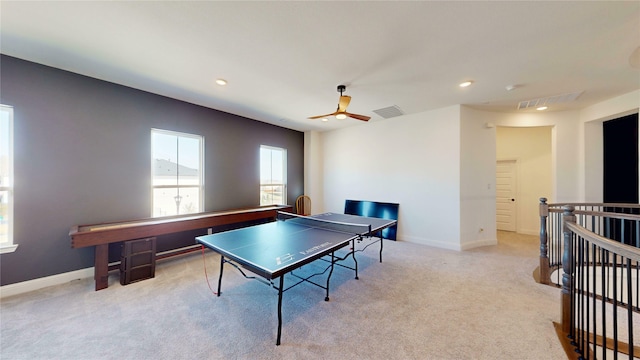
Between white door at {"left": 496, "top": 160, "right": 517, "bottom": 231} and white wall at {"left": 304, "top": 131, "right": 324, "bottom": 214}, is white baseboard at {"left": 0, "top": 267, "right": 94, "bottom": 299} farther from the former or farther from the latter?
white door at {"left": 496, "top": 160, "right": 517, "bottom": 231}

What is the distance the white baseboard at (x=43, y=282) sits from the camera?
251 centimetres

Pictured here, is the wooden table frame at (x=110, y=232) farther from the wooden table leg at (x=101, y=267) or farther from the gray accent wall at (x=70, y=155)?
the gray accent wall at (x=70, y=155)

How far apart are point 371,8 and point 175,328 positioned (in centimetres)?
325

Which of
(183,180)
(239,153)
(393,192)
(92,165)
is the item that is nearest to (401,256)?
(393,192)

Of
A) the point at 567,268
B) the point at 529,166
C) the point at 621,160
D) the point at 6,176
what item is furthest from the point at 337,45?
the point at 529,166

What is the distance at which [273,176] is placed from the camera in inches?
221

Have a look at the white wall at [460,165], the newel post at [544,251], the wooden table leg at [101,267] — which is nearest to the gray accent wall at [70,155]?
the wooden table leg at [101,267]

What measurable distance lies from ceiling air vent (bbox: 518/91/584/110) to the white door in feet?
7.13

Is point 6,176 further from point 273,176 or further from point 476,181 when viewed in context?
point 476,181

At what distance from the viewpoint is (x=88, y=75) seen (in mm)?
3002

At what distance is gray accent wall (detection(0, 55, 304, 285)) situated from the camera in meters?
2.61

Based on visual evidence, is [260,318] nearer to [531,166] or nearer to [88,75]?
[88,75]

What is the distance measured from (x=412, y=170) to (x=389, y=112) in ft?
4.29

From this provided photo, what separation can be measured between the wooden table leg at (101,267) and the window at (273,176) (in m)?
2.84
